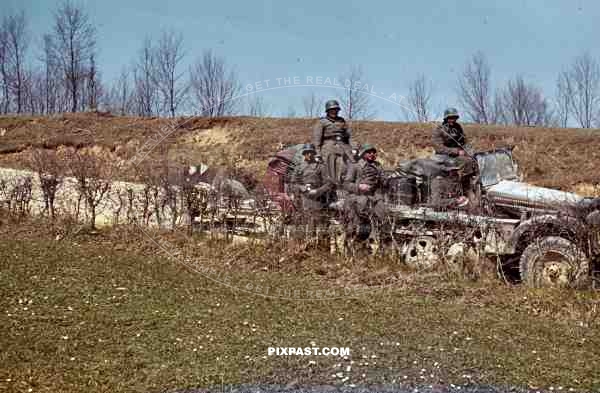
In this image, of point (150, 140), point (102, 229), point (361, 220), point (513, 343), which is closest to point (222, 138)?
point (150, 140)

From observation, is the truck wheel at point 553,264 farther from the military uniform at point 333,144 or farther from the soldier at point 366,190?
the military uniform at point 333,144

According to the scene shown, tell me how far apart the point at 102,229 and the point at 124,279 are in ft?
10.3

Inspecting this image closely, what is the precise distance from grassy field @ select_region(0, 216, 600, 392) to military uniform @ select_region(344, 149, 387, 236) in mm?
657

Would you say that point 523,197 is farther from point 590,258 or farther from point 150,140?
point 150,140

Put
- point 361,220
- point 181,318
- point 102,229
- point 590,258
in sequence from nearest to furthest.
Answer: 1. point 181,318
2. point 590,258
3. point 361,220
4. point 102,229

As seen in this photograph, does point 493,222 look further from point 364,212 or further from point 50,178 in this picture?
point 50,178

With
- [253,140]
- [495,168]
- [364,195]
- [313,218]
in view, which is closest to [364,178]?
[364,195]

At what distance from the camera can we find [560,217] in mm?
7531

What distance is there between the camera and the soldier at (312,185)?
30.8 feet

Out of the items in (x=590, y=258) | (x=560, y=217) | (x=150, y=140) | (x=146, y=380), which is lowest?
(x=146, y=380)

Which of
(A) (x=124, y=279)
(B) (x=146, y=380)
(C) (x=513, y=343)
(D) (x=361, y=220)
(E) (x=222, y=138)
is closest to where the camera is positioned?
(B) (x=146, y=380)

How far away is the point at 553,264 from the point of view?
302 inches

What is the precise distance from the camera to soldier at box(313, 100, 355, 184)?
33.2ft

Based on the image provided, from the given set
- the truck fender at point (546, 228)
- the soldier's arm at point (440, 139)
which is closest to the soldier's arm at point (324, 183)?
the soldier's arm at point (440, 139)
